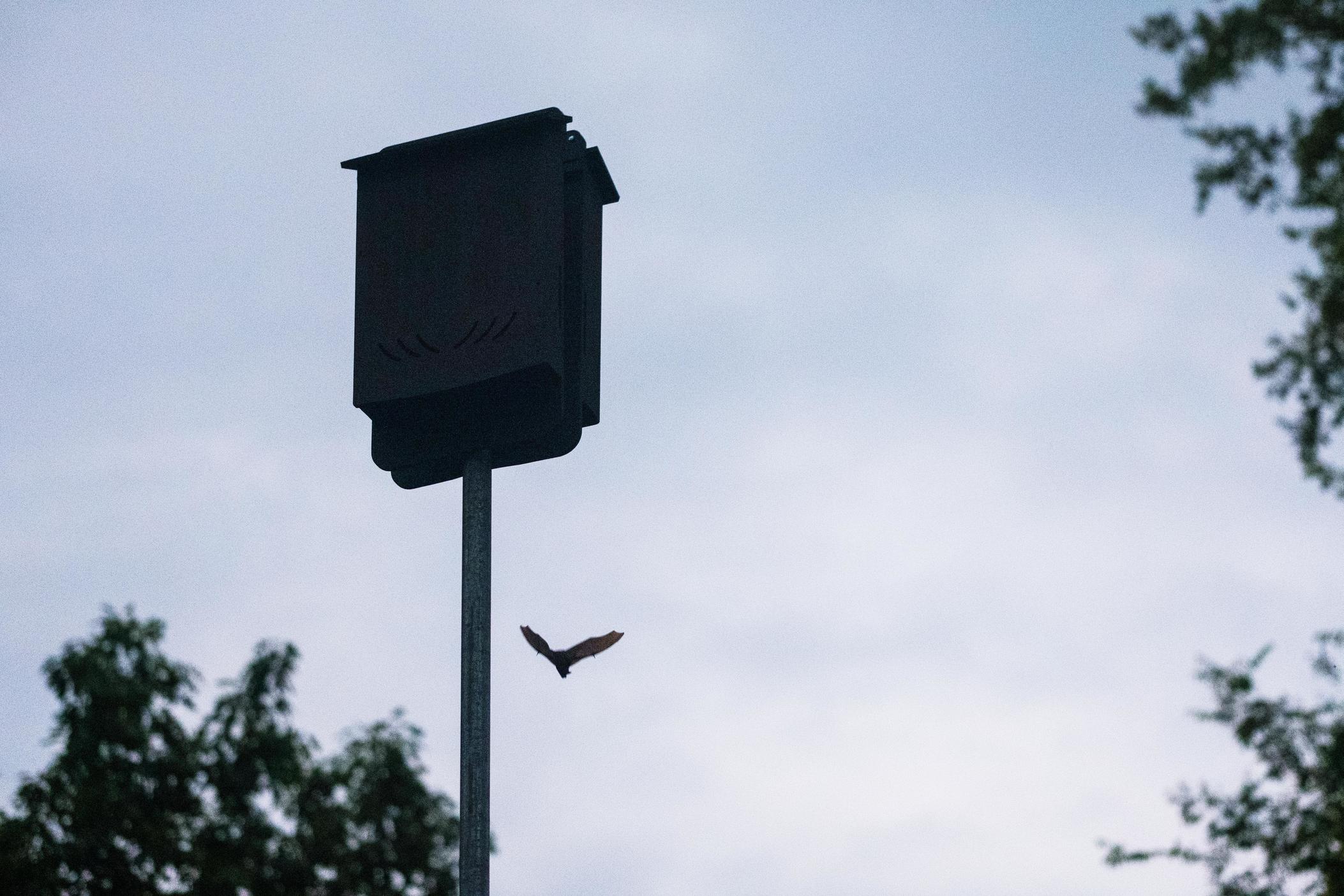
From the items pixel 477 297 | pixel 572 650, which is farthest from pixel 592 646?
pixel 477 297

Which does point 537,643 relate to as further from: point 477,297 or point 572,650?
point 477,297

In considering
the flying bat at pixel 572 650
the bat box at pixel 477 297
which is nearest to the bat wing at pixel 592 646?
the flying bat at pixel 572 650

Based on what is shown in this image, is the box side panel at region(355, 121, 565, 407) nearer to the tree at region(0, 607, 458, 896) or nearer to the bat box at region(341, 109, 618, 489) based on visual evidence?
the bat box at region(341, 109, 618, 489)

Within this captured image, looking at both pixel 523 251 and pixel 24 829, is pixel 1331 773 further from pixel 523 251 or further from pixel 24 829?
pixel 24 829

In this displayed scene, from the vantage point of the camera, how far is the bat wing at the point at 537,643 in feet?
39.6

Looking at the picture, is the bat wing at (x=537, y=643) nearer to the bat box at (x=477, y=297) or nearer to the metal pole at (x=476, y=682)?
the metal pole at (x=476, y=682)

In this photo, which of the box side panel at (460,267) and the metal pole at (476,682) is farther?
the box side panel at (460,267)

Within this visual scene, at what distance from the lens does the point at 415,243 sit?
42.1 ft

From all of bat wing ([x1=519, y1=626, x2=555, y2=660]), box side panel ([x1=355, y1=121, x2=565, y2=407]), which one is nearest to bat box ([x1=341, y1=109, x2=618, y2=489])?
box side panel ([x1=355, y1=121, x2=565, y2=407])

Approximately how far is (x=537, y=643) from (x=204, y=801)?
13.9 feet

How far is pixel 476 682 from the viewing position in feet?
37.6

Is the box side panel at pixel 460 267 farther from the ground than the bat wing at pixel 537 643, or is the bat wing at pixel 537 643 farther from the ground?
the box side panel at pixel 460 267

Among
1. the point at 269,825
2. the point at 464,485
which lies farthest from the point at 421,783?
the point at 464,485

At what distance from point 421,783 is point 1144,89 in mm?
8163
